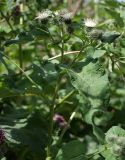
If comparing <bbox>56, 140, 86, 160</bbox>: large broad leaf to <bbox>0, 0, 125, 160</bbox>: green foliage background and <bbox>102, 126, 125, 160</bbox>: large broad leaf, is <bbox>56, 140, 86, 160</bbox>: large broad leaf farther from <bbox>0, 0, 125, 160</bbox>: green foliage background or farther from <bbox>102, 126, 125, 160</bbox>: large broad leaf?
<bbox>102, 126, 125, 160</bbox>: large broad leaf

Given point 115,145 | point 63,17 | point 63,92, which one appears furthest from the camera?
point 63,92

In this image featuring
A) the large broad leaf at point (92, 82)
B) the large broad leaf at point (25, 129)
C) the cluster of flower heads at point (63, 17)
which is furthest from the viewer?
the large broad leaf at point (25, 129)

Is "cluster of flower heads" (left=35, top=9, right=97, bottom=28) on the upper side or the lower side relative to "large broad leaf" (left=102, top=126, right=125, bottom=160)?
upper

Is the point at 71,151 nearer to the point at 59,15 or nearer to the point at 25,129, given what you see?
the point at 25,129

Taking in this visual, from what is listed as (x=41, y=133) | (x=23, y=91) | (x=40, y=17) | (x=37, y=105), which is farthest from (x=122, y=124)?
(x=40, y=17)

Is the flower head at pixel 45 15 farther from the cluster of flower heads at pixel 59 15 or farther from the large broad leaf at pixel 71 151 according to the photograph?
the large broad leaf at pixel 71 151

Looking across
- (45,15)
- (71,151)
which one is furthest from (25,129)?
(45,15)

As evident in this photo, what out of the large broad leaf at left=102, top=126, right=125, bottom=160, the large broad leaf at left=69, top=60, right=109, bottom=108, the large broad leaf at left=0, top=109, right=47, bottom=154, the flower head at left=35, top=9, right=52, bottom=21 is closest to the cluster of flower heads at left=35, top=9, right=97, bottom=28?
the flower head at left=35, top=9, right=52, bottom=21

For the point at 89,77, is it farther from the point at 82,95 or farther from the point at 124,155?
the point at 124,155

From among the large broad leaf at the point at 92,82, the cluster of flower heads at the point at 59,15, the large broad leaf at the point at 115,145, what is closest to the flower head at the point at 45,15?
the cluster of flower heads at the point at 59,15
